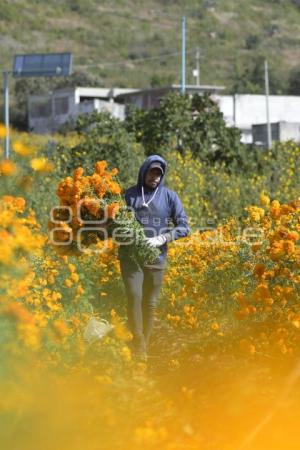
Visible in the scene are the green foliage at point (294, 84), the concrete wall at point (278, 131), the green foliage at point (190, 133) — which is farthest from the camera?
the green foliage at point (294, 84)

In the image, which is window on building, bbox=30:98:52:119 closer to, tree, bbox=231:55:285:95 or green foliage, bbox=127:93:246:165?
tree, bbox=231:55:285:95

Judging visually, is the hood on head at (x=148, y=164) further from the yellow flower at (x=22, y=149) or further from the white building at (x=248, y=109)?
the white building at (x=248, y=109)

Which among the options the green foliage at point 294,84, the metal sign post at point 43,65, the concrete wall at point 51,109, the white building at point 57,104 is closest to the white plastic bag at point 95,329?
the metal sign post at point 43,65

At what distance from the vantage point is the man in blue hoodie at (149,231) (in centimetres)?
615

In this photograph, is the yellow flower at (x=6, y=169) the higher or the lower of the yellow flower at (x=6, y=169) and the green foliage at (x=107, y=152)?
the lower

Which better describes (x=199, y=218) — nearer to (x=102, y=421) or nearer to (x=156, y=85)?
(x=102, y=421)

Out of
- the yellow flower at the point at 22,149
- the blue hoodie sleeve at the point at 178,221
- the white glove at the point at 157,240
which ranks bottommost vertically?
the white glove at the point at 157,240

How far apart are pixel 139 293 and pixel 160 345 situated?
32.5 inches

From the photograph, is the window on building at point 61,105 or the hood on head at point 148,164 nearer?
the hood on head at point 148,164

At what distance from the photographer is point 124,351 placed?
5348 mm

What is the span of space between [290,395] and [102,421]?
1343mm

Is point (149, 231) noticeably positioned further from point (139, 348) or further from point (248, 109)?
point (248, 109)

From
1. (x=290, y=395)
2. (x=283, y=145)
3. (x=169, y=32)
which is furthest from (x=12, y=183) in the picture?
(x=169, y=32)

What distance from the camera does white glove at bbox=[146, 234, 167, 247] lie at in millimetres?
6016
